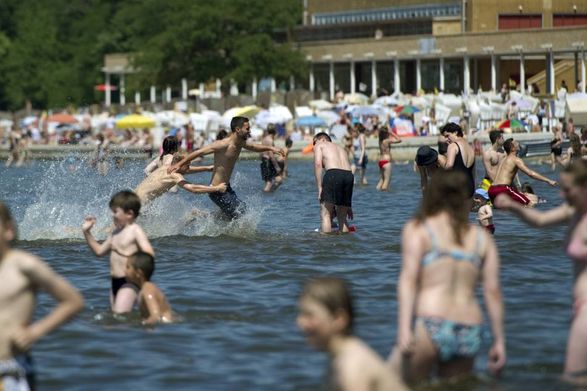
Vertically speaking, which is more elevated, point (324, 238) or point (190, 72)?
point (190, 72)

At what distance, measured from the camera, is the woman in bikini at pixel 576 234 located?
796 centimetres

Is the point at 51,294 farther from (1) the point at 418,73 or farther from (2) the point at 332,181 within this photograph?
(1) the point at 418,73

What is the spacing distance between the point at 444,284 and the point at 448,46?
61.7 meters

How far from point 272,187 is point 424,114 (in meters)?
26.1

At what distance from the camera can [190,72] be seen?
247ft

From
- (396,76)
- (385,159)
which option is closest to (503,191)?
(385,159)

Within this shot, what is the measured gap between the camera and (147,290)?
1063cm

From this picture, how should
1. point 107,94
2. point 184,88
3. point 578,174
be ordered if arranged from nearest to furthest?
point 578,174 < point 184,88 < point 107,94

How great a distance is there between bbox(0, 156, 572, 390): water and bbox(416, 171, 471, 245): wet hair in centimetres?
101

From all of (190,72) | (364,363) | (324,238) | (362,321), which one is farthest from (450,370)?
(190,72)

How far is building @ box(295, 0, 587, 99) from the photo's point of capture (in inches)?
2544

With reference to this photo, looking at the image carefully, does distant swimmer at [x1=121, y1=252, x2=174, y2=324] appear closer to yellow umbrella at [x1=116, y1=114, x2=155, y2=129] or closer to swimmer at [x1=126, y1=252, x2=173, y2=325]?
swimmer at [x1=126, y1=252, x2=173, y2=325]

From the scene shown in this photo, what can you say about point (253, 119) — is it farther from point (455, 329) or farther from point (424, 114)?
point (455, 329)

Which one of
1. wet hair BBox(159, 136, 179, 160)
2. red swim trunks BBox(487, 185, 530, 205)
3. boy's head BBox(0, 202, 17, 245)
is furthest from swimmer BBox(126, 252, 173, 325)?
wet hair BBox(159, 136, 179, 160)
